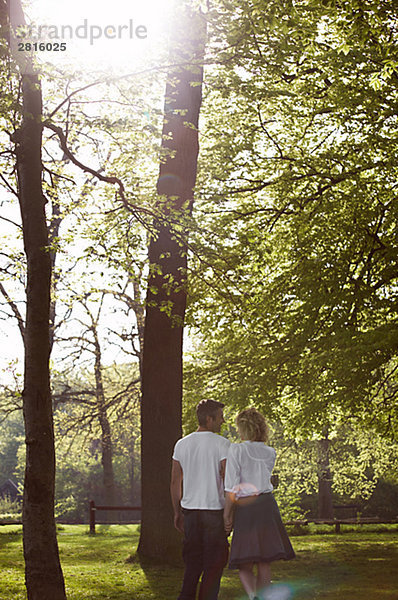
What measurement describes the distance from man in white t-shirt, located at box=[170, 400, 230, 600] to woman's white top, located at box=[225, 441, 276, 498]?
0.36 ft

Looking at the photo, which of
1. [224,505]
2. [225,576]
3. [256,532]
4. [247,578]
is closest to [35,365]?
[224,505]

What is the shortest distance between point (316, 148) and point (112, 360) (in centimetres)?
1532

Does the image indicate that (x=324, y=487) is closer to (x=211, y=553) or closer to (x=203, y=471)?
(x=211, y=553)

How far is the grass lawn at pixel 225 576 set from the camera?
895cm

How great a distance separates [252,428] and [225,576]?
5.64 m

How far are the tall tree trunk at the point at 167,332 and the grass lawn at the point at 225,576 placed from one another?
87cm

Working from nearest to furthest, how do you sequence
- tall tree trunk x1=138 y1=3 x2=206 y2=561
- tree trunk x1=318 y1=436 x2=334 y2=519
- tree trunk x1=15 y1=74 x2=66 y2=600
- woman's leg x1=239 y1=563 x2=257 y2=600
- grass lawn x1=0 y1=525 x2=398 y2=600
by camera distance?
1. woman's leg x1=239 y1=563 x2=257 y2=600
2. tree trunk x1=15 y1=74 x2=66 y2=600
3. grass lawn x1=0 y1=525 x2=398 y2=600
4. tall tree trunk x1=138 y1=3 x2=206 y2=561
5. tree trunk x1=318 y1=436 x2=334 y2=519

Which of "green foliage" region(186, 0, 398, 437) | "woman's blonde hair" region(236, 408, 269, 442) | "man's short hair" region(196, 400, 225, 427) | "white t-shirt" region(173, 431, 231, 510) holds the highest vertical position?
"green foliage" region(186, 0, 398, 437)

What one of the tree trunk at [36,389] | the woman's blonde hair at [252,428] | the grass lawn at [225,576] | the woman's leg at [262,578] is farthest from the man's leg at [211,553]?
the grass lawn at [225,576]

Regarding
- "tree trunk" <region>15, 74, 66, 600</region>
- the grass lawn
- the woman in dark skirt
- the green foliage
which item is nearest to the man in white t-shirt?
the woman in dark skirt

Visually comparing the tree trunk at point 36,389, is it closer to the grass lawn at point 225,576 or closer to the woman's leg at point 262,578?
the grass lawn at point 225,576

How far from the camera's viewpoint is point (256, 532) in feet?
19.9

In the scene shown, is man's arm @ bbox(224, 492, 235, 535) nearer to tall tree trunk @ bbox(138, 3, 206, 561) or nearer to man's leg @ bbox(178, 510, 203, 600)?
man's leg @ bbox(178, 510, 203, 600)

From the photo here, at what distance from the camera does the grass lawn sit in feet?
29.3
